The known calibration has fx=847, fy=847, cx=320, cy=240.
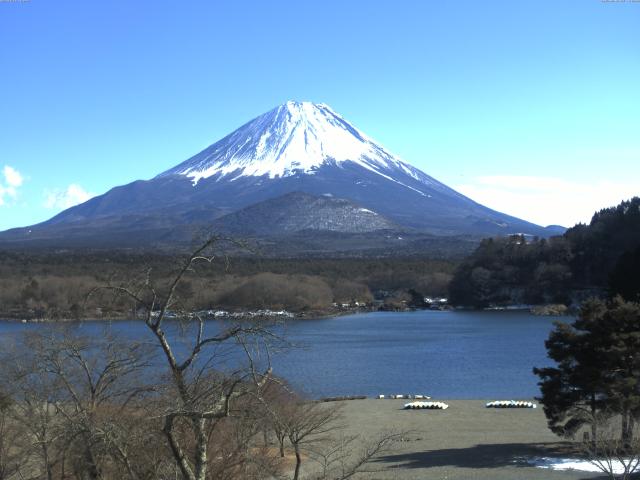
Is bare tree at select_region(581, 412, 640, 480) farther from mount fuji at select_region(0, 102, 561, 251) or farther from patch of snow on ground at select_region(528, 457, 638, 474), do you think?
mount fuji at select_region(0, 102, 561, 251)

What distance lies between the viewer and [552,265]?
194ft

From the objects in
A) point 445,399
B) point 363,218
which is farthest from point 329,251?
point 445,399

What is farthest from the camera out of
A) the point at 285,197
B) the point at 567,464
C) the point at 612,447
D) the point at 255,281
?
the point at 285,197

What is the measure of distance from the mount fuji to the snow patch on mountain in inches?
7.2

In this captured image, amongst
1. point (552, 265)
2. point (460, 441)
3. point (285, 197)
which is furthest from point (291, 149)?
point (460, 441)

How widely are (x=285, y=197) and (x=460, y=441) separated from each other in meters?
112

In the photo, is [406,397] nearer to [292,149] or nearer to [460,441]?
[460,441]

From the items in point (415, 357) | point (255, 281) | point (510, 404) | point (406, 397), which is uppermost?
point (255, 281)

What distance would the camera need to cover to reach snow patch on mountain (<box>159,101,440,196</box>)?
492 feet

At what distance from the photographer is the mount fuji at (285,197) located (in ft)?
385

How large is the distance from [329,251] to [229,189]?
135 ft

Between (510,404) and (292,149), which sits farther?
(292,149)

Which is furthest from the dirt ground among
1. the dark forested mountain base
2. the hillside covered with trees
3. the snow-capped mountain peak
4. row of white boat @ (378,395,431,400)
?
the snow-capped mountain peak

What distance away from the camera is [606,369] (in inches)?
495
